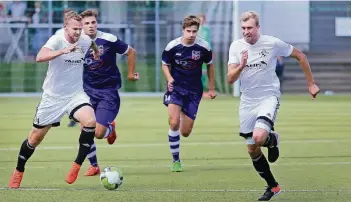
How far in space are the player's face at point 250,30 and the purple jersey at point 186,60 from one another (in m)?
2.95

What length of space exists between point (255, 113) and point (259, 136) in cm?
46

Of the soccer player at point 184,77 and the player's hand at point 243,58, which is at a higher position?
the player's hand at point 243,58

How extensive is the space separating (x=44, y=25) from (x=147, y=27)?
305 centimetres

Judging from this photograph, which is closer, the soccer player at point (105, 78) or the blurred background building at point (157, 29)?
the soccer player at point (105, 78)

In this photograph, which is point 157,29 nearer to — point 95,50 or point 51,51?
point 95,50

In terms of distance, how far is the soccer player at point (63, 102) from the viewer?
11328 millimetres

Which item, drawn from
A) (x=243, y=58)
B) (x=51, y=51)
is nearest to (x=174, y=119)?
(x=51, y=51)

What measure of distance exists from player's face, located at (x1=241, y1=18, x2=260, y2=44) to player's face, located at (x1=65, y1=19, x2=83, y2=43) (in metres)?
1.85

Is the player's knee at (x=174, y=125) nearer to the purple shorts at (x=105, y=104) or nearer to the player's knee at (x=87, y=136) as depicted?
the purple shorts at (x=105, y=104)

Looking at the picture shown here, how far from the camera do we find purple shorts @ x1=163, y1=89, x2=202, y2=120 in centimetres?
1368

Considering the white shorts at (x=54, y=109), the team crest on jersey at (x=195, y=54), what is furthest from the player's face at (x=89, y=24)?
the team crest on jersey at (x=195, y=54)

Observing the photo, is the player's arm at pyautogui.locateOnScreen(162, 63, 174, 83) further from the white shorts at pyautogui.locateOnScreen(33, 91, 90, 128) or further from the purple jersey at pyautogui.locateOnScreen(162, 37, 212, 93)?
the white shorts at pyautogui.locateOnScreen(33, 91, 90, 128)

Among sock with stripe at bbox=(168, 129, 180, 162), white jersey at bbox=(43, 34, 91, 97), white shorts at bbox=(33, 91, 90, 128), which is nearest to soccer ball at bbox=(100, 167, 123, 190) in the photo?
white shorts at bbox=(33, 91, 90, 128)

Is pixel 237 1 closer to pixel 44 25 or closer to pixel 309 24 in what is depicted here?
pixel 309 24
